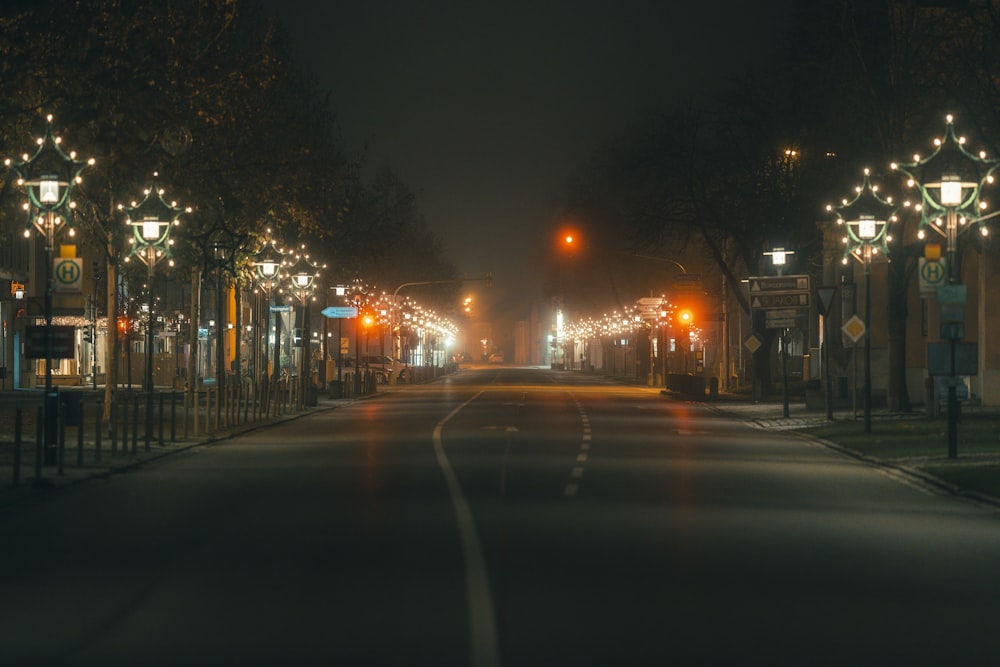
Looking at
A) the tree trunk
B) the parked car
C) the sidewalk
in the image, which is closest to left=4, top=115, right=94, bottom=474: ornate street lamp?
the sidewalk

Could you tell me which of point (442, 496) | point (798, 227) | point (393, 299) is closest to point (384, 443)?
point (442, 496)

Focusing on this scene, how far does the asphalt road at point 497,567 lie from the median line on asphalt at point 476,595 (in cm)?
3

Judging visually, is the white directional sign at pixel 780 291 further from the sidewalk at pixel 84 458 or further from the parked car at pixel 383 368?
the parked car at pixel 383 368

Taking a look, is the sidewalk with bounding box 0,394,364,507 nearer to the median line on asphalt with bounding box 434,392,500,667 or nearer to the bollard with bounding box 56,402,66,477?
the bollard with bounding box 56,402,66,477

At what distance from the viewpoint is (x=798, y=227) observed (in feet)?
200

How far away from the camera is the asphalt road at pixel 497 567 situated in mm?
9258

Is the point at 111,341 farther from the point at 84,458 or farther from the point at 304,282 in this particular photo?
the point at 304,282

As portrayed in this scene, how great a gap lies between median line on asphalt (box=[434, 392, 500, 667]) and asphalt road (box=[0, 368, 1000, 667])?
3 cm

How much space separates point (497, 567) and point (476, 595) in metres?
1.53

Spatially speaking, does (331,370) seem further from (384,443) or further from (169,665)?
(169,665)

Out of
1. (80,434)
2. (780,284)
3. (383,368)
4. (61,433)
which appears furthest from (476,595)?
(383,368)

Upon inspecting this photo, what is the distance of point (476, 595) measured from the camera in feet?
36.2

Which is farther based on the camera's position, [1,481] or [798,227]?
[798,227]

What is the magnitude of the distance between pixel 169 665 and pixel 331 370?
76.6 metres
